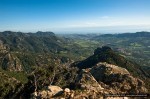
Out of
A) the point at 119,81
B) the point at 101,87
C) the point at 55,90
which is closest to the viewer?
the point at 55,90

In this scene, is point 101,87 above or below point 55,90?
below

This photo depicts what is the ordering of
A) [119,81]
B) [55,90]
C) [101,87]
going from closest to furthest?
[55,90] < [101,87] < [119,81]

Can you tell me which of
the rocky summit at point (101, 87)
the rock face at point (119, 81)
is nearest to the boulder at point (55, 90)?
the rocky summit at point (101, 87)

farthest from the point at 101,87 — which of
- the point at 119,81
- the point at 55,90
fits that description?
the point at 55,90

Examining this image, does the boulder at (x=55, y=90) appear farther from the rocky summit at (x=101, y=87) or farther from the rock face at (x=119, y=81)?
the rock face at (x=119, y=81)

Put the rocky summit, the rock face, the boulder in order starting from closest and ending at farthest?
the rocky summit < the boulder < the rock face

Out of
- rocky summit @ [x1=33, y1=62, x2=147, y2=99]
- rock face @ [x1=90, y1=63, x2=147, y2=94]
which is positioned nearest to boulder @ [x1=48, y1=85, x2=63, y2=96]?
rocky summit @ [x1=33, y1=62, x2=147, y2=99]

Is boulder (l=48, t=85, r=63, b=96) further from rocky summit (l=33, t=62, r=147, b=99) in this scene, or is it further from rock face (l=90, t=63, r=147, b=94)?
rock face (l=90, t=63, r=147, b=94)

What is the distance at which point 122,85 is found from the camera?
10462 centimetres

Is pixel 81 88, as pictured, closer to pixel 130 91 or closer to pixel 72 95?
pixel 72 95

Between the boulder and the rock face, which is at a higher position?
the boulder

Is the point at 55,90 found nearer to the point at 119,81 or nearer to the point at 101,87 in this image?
the point at 101,87

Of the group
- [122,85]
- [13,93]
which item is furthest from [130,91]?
[13,93]

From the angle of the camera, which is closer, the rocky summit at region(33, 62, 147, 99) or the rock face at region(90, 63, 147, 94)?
the rocky summit at region(33, 62, 147, 99)
